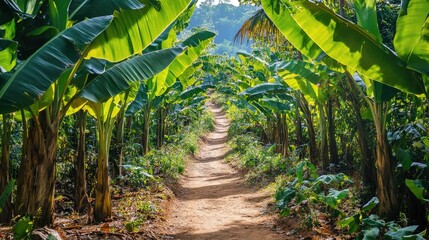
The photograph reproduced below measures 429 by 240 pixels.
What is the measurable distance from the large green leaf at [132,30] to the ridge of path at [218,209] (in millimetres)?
3243

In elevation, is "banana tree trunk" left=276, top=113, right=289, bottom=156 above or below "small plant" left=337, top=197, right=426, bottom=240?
above

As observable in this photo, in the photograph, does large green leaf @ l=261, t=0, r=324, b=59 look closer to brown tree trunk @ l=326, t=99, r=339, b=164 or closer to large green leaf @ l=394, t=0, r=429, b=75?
large green leaf @ l=394, t=0, r=429, b=75

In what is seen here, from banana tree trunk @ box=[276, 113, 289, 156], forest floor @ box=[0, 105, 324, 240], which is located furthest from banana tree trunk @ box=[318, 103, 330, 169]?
banana tree trunk @ box=[276, 113, 289, 156]

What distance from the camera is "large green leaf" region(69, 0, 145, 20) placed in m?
4.75

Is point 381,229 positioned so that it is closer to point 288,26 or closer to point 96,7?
point 288,26

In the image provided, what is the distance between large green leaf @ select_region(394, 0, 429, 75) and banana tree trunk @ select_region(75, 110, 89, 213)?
15.4ft

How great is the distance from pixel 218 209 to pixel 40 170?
512cm

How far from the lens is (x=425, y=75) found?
4.19 m

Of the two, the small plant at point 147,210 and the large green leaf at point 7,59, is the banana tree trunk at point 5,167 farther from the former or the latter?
the small plant at point 147,210

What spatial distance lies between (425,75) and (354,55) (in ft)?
2.60

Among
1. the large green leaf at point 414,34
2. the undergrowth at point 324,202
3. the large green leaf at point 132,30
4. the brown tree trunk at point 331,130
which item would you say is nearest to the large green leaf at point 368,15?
the large green leaf at point 414,34

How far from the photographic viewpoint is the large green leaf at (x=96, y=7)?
4750 millimetres

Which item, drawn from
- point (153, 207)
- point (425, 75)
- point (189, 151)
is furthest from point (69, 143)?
point (189, 151)

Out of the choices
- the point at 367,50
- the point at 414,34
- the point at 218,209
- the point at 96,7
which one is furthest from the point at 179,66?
the point at 414,34
